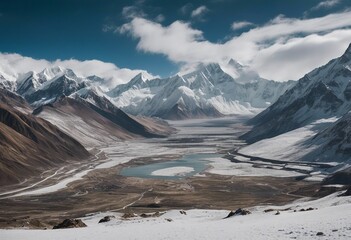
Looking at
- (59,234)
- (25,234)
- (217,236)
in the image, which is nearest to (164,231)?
(217,236)

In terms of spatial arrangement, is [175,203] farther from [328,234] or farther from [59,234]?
[328,234]

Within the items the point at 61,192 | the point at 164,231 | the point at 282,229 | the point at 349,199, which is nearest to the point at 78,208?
the point at 61,192

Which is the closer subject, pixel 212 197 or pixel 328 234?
pixel 328 234

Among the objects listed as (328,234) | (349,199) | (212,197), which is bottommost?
(212,197)

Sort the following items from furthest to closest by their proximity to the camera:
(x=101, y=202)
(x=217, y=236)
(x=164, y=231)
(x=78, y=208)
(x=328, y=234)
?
(x=101, y=202) < (x=78, y=208) < (x=164, y=231) < (x=217, y=236) < (x=328, y=234)

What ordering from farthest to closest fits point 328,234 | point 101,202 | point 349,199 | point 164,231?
point 101,202
point 349,199
point 164,231
point 328,234

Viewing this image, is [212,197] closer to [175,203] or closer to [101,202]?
[175,203]

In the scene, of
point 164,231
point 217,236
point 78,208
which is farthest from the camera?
point 78,208

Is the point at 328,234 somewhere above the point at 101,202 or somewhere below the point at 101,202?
above

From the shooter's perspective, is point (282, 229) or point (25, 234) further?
point (25, 234)
